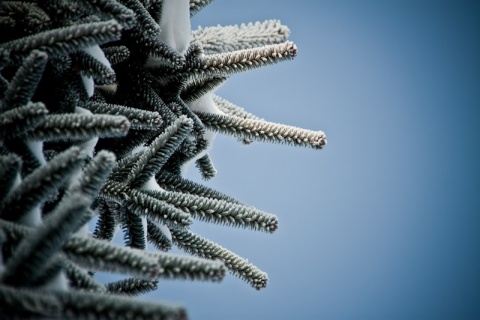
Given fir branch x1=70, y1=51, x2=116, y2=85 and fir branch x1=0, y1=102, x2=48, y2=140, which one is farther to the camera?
fir branch x1=70, y1=51, x2=116, y2=85

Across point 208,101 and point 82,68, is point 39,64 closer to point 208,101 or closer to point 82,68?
point 82,68

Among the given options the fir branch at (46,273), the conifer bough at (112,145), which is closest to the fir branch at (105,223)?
the conifer bough at (112,145)

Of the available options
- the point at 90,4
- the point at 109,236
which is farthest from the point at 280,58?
the point at 109,236

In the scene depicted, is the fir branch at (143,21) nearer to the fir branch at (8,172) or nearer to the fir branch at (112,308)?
the fir branch at (8,172)

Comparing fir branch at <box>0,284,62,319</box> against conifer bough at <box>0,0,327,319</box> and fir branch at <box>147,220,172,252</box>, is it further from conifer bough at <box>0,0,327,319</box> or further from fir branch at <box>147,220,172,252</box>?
fir branch at <box>147,220,172,252</box>

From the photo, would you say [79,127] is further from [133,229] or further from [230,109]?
[230,109]

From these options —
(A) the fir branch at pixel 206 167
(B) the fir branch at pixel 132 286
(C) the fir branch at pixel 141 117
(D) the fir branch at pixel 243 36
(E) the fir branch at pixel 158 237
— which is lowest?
(B) the fir branch at pixel 132 286

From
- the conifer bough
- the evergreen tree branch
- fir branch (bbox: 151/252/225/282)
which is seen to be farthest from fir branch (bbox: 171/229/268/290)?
fir branch (bbox: 151/252/225/282)
